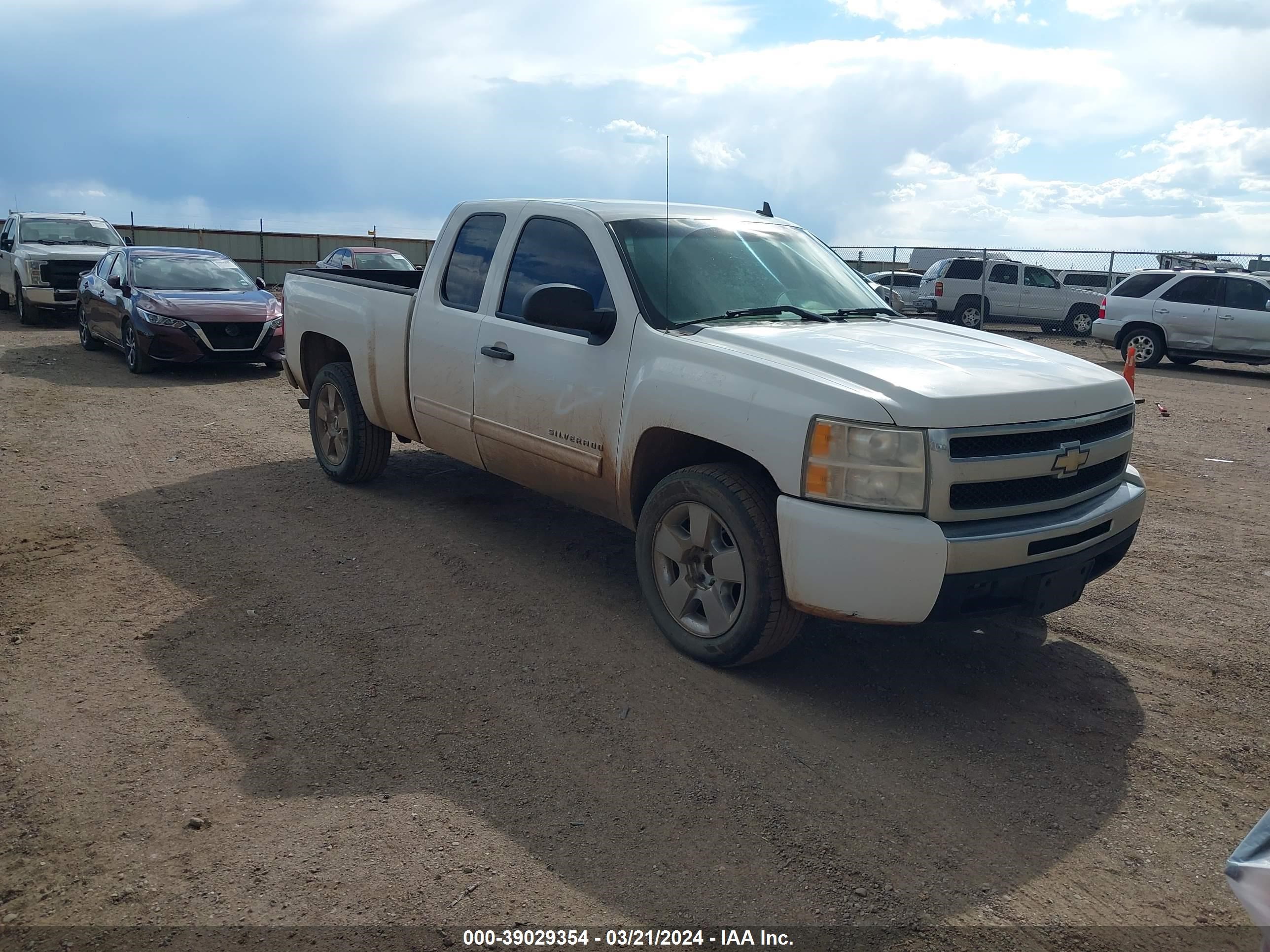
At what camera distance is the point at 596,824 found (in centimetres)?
328

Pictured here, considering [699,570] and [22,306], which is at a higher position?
[22,306]

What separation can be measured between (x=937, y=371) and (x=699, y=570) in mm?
1282

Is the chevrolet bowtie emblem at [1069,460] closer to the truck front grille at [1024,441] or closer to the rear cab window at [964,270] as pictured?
the truck front grille at [1024,441]

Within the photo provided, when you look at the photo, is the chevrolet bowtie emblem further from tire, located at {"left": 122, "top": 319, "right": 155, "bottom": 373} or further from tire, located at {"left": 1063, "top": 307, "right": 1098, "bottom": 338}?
tire, located at {"left": 1063, "top": 307, "right": 1098, "bottom": 338}

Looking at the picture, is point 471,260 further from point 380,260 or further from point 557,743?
point 380,260

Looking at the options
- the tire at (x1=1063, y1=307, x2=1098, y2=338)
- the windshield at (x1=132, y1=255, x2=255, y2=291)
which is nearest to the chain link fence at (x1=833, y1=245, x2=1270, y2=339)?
the tire at (x1=1063, y1=307, x2=1098, y2=338)

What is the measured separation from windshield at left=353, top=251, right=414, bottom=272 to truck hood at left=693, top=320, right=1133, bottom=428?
19.1m

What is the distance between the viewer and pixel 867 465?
3736mm

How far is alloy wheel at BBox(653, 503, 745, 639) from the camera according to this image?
423 cm

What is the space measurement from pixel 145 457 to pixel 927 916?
7383 millimetres

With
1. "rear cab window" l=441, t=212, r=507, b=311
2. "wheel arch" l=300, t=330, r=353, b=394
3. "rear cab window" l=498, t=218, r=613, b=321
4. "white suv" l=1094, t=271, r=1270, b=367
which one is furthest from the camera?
"white suv" l=1094, t=271, r=1270, b=367

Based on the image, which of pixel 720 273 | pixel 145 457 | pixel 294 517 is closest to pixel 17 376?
pixel 145 457

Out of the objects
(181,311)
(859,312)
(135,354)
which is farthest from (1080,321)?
(859,312)

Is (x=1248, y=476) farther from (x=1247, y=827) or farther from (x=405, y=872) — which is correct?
(x=405, y=872)
